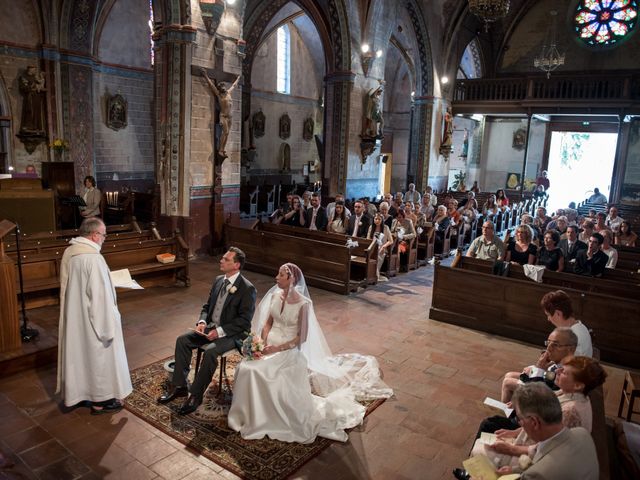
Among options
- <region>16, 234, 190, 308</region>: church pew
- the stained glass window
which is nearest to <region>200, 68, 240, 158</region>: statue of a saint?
<region>16, 234, 190, 308</region>: church pew

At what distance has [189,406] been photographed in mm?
4738

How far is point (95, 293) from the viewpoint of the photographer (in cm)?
433

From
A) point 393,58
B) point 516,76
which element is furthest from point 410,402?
point 393,58

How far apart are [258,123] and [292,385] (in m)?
17.9

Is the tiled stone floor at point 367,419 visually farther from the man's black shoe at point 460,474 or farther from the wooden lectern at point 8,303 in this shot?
the wooden lectern at point 8,303

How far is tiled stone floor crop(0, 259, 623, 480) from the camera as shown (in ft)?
13.1

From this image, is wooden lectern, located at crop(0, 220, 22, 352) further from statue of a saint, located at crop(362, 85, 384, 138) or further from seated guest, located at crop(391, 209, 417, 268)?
statue of a saint, located at crop(362, 85, 384, 138)

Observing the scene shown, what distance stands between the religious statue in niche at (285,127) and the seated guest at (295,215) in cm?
1171

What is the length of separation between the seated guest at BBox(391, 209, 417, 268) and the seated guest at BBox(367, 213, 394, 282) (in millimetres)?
402

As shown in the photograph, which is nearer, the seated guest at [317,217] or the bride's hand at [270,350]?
the bride's hand at [270,350]

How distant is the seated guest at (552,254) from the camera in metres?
7.40

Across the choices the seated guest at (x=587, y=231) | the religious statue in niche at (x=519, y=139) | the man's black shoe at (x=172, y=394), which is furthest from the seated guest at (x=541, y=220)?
the religious statue in niche at (x=519, y=139)

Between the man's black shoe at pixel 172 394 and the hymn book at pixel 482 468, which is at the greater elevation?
the hymn book at pixel 482 468

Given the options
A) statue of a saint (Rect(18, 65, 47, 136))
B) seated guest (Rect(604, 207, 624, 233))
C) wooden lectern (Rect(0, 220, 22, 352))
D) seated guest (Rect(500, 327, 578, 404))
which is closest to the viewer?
seated guest (Rect(500, 327, 578, 404))
